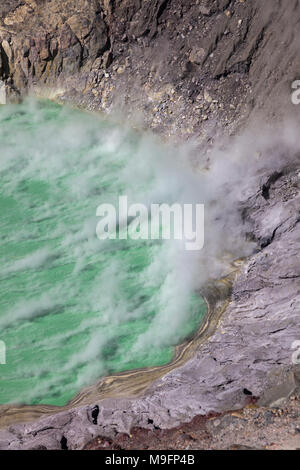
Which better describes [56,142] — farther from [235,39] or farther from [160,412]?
[160,412]

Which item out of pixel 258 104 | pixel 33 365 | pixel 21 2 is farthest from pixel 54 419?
pixel 21 2

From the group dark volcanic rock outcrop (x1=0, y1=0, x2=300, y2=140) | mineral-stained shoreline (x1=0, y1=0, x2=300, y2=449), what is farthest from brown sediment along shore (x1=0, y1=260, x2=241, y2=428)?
dark volcanic rock outcrop (x1=0, y1=0, x2=300, y2=140)

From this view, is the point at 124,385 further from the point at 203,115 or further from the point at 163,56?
the point at 163,56

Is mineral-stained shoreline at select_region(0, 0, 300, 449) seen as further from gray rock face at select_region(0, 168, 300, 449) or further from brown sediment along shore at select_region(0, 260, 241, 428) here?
brown sediment along shore at select_region(0, 260, 241, 428)

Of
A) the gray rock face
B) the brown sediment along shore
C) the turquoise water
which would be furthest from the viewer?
the turquoise water

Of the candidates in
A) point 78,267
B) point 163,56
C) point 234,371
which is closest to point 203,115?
point 163,56

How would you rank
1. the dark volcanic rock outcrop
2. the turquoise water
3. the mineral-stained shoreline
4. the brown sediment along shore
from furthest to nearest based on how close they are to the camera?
the dark volcanic rock outcrop
the turquoise water
the brown sediment along shore
the mineral-stained shoreline
